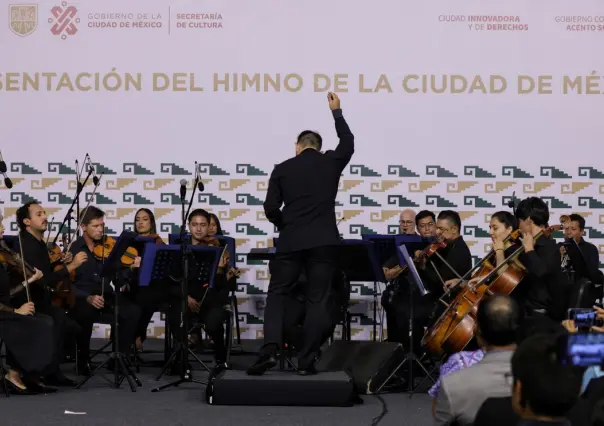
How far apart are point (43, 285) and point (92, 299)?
2.55 feet

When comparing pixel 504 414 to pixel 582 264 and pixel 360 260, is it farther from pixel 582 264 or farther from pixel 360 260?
pixel 582 264

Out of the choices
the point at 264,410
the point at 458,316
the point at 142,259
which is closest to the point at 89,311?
the point at 142,259

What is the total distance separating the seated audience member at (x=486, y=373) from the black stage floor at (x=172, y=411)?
231cm

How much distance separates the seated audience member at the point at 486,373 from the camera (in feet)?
10.3

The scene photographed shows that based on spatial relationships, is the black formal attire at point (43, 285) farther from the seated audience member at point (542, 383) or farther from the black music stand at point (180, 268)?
the seated audience member at point (542, 383)

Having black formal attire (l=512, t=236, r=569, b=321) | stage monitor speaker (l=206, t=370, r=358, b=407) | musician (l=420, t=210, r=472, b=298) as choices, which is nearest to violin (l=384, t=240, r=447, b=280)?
musician (l=420, t=210, r=472, b=298)

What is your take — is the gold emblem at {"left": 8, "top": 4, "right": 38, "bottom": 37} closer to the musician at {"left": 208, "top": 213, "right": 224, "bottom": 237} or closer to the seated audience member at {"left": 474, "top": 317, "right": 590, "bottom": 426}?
the musician at {"left": 208, "top": 213, "right": 224, "bottom": 237}

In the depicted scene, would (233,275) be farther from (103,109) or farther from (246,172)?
(103,109)

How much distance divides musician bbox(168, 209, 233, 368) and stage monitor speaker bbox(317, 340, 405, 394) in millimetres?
815

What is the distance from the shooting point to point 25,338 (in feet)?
20.7

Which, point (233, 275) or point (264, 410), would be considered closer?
point (264, 410)

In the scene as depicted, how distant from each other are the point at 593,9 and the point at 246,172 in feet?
11.6

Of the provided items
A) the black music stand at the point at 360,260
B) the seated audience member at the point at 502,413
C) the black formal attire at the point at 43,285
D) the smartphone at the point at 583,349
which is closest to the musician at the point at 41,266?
the black formal attire at the point at 43,285

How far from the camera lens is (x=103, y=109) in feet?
30.8
